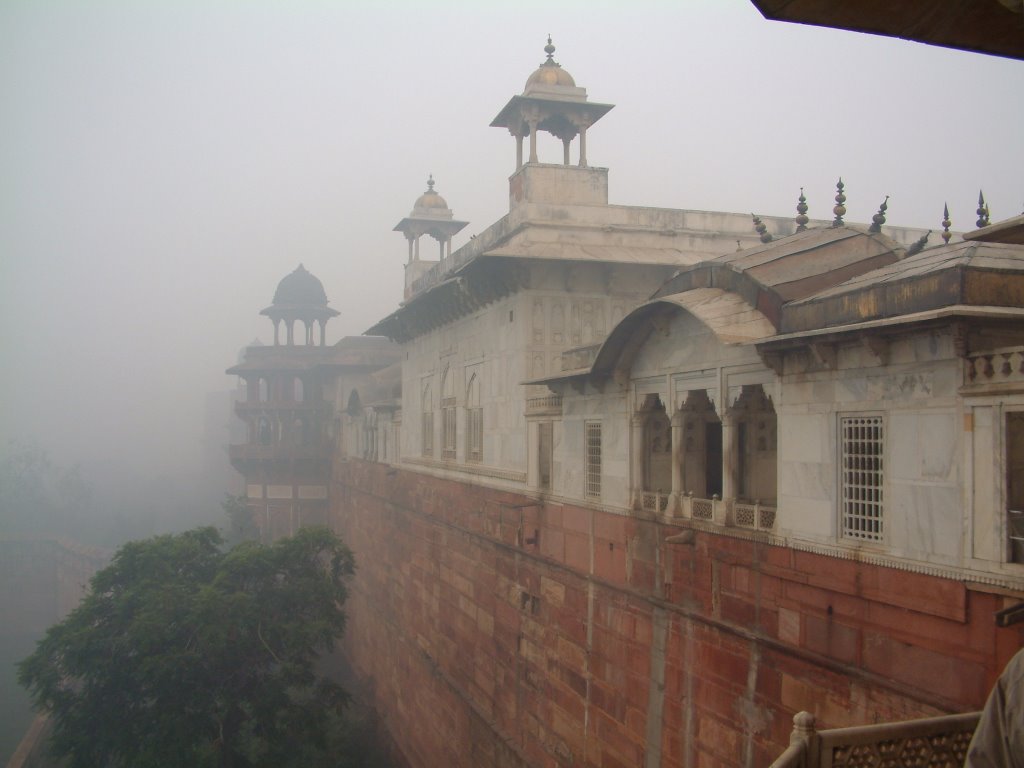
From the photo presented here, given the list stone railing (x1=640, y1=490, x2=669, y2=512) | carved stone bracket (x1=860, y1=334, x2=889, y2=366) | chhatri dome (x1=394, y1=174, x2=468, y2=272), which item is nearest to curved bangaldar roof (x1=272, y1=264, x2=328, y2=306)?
chhatri dome (x1=394, y1=174, x2=468, y2=272)

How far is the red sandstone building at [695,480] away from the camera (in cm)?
Answer: 519

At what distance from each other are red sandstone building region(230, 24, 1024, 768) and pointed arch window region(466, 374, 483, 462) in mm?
51

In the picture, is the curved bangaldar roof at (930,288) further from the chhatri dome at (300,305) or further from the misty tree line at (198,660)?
the chhatri dome at (300,305)

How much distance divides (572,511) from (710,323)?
4.09 meters

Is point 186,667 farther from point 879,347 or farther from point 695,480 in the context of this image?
point 879,347

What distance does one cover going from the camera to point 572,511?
10.5 m

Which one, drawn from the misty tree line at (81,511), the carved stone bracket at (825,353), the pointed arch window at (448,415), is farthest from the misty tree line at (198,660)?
the misty tree line at (81,511)

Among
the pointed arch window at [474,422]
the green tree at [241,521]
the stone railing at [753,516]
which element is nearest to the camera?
the stone railing at [753,516]

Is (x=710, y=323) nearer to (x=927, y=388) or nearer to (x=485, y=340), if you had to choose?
(x=927, y=388)

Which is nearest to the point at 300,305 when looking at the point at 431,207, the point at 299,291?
the point at 299,291

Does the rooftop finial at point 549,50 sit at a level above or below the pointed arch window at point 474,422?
above

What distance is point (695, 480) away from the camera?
883 cm

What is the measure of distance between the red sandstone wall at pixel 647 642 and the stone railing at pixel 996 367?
1165 mm

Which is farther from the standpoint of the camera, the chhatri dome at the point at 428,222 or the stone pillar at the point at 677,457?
the chhatri dome at the point at 428,222
